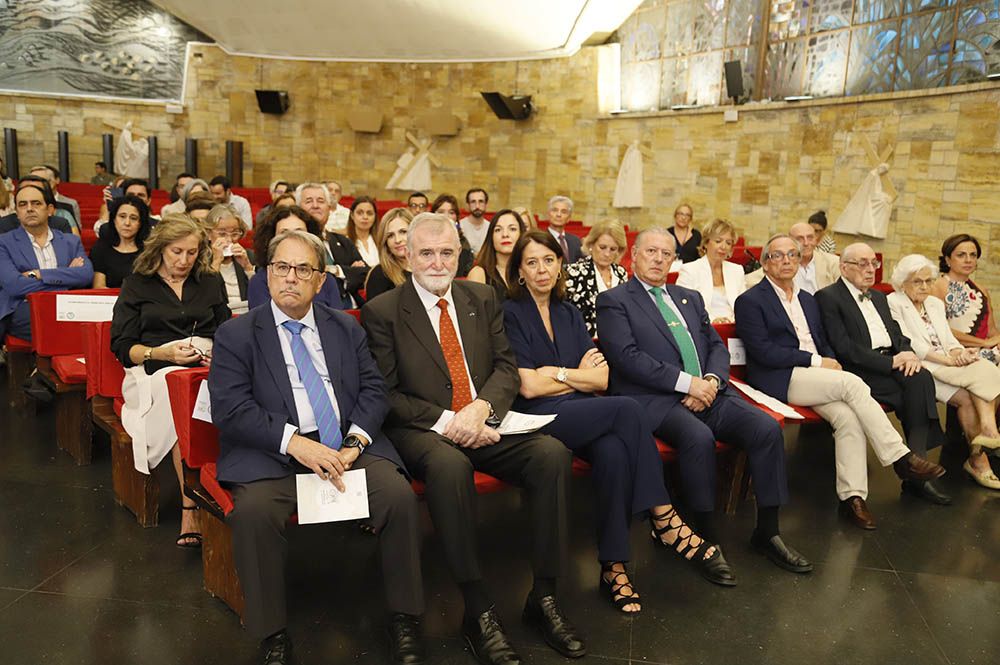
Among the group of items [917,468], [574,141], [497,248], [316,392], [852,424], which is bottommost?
[917,468]

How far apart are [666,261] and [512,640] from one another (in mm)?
1812

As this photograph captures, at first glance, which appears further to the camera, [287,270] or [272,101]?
[272,101]

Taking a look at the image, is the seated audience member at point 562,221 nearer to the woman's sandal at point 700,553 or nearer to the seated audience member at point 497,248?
the seated audience member at point 497,248

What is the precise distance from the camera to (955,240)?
4.77 meters

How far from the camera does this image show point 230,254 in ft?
13.6

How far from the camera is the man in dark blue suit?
2.18m

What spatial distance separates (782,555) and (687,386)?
0.78 metres

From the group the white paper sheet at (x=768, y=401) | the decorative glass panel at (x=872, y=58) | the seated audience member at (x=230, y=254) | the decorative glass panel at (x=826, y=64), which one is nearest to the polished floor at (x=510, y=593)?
the white paper sheet at (x=768, y=401)

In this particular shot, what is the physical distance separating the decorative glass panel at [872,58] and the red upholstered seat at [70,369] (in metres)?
8.91

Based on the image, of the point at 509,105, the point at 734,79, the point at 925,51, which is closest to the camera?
the point at 925,51

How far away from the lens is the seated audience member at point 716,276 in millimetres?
4848

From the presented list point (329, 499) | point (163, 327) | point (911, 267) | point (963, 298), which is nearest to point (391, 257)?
Answer: point (163, 327)

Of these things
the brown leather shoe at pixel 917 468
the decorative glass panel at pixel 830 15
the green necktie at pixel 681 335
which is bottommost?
the brown leather shoe at pixel 917 468

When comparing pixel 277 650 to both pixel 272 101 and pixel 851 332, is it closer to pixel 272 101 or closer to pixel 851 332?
pixel 851 332
